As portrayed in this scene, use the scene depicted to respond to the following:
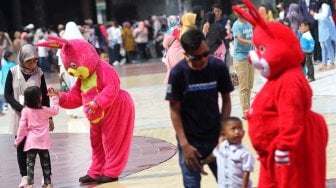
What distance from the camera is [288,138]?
6223 millimetres

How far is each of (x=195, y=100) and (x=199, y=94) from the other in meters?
0.06

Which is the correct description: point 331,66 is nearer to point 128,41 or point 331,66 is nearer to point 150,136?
point 150,136

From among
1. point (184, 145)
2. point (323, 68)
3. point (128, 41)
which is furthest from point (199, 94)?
point (128, 41)

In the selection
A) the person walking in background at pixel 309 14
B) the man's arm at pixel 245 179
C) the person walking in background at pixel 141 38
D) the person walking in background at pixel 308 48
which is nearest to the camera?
the man's arm at pixel 245 179

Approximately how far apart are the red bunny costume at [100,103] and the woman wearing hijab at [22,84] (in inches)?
8.6

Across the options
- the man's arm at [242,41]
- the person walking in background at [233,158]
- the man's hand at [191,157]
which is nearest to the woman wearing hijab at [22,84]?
the man's hand at [191,157]

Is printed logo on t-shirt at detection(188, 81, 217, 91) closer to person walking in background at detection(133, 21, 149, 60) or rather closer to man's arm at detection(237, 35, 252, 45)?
man's arm at detection(237, 35, 252, 45)

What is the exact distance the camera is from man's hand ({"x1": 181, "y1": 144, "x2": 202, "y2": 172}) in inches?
271

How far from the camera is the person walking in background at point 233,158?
6.86m

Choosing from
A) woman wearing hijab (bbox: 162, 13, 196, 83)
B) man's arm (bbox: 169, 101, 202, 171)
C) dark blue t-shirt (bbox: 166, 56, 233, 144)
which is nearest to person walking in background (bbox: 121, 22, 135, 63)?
woman wearing hijab (bbox: 162, 13, 196, 83)

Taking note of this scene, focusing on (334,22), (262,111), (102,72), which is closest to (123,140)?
(102,72)

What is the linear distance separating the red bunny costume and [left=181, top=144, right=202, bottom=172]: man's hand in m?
3.06

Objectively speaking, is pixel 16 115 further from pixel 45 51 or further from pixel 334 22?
pixel 45 51

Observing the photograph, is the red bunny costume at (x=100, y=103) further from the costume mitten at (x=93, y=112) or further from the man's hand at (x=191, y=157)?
the man's hand at (x=191, y=157)
